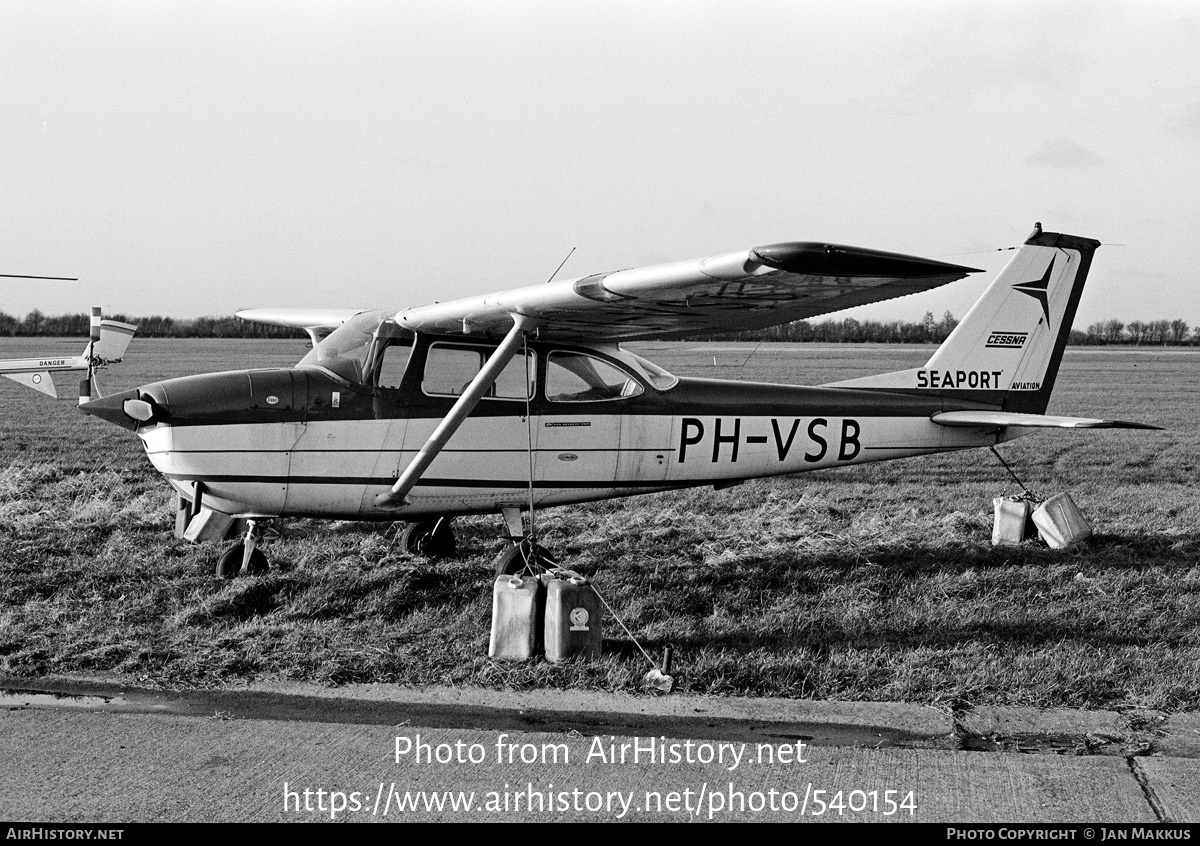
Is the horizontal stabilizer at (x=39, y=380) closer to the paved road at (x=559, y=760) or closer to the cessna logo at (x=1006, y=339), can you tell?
the paved road at (x=559, y=760)

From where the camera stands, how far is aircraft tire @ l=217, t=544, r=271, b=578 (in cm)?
757

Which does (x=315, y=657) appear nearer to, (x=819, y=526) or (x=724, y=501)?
(x=819, y=526)

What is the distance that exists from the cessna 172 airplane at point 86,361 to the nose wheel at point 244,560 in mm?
9815

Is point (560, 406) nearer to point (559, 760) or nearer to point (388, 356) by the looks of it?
point (388, 356)

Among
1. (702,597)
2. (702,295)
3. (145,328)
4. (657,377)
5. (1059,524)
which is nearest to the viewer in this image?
(702,295)

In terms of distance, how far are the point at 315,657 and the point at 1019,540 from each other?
6080mm

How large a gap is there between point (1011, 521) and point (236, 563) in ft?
20.7

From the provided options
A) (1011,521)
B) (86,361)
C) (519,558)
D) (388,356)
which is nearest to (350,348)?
(388,356)

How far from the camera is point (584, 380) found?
8250mm

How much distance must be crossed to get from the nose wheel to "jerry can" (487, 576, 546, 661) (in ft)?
7.85

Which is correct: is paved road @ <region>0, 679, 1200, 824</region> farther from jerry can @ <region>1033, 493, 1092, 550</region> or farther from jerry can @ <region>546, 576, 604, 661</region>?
jerry can @ <region>1033, 493, 1092, 550</region>

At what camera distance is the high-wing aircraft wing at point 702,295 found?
5051mm

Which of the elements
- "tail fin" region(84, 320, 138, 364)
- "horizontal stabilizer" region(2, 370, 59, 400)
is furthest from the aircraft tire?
"horizontal stabilizer" region(2, 370, 59, 400)
